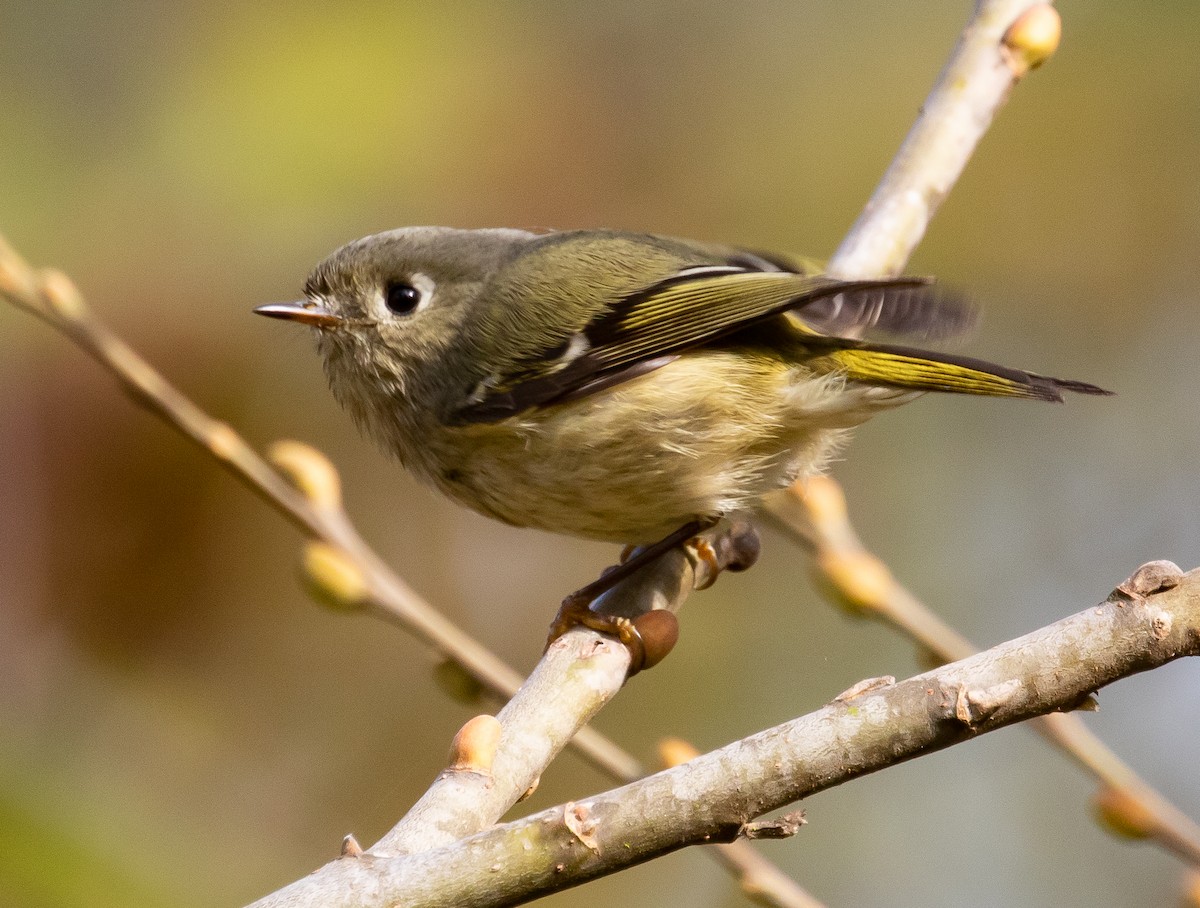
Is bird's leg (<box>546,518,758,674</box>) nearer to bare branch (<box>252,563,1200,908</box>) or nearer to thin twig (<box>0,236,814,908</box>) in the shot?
thin twig (<box>0,236,814,908</box>)

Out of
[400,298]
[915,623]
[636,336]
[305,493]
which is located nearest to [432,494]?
[400,298]

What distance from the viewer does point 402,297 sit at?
2289mm

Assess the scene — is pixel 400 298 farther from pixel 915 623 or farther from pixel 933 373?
pixel 915 623

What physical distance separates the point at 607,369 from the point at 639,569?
0.34 meters

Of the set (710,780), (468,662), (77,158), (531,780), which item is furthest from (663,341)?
(77,158)

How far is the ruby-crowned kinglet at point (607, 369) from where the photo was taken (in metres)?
2.07

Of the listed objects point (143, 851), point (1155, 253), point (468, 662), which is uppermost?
point (1155, 253)

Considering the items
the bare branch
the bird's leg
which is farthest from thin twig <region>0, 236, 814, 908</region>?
the bare branch

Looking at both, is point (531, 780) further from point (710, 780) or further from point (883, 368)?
point (883, 368)

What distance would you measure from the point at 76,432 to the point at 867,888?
2.30 meters

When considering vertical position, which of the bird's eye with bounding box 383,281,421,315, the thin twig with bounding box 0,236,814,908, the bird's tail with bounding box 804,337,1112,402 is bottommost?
the thin twig with bounding box 0,236,814,908

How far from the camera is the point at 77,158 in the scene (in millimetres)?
2879

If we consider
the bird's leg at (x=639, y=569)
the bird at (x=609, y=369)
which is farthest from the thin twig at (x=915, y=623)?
the bird at (x=609, y=369)

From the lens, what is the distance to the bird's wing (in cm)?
206
